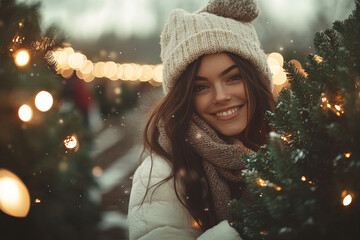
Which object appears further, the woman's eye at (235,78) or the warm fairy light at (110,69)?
the warm fairy light at (110,69)

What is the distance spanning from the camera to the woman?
2.20 meters

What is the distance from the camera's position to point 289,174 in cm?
97

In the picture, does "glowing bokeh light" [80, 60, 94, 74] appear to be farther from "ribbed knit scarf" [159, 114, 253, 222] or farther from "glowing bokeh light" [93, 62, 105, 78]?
"ribbed knit scarf" [159, 114, 253, 222]

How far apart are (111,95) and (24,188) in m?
18.3

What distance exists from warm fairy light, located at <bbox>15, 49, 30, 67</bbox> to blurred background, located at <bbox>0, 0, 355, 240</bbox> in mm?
269

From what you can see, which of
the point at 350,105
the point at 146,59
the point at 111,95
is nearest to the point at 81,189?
the point at 350,105

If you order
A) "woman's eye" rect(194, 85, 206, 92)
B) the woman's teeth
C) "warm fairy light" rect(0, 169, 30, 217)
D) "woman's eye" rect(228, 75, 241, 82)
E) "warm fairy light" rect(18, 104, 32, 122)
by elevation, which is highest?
"woman's eye" rect(228, 75, 241, 82)

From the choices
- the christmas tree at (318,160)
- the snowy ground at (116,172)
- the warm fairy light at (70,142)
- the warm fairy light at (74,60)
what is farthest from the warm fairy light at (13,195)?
the warm fairy light at (74,60)

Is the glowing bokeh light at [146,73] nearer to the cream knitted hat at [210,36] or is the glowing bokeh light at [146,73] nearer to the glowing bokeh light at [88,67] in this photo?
the glowing bokeh light at [88,67]

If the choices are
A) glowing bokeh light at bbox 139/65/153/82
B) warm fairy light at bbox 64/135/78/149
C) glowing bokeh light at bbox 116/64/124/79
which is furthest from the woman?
glowing bokeh light at bbox 139/65/153/82

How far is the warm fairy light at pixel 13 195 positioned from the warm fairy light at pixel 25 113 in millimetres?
231

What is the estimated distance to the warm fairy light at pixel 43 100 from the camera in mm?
1528

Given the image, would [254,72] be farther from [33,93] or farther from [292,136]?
[33,93]

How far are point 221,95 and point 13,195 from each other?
1568mm
